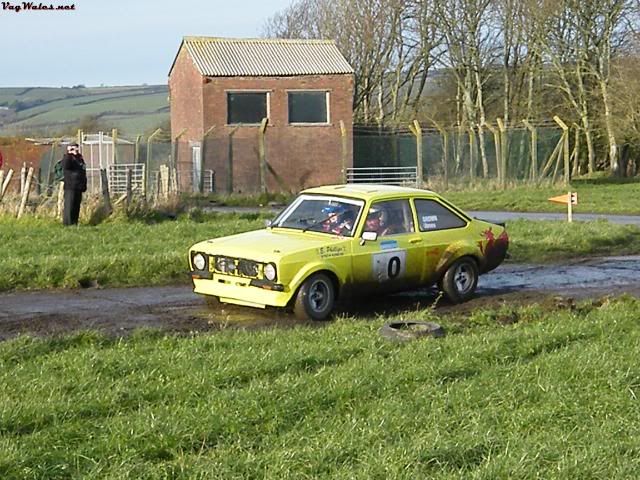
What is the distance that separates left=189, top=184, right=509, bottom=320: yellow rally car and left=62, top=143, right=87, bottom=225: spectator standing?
25.5 ft

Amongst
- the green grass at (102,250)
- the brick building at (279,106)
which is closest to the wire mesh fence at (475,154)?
the brick building at (279,106)

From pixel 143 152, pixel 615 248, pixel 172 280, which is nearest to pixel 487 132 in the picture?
pixel 143 152

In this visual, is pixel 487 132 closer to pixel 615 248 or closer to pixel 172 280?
pixel 615 248

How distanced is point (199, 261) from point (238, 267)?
26.3 inches

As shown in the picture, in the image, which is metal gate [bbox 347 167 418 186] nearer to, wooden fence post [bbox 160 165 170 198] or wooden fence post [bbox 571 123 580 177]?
wooden fence post [bbox 571 123 580 177]

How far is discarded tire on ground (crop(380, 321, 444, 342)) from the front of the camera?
9.73m

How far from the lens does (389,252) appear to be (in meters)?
12.5

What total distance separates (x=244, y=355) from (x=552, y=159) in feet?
103

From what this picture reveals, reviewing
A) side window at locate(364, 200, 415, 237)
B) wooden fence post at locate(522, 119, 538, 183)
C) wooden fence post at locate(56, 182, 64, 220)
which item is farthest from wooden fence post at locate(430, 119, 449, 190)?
side window at locate(364, 200, 415, 237)

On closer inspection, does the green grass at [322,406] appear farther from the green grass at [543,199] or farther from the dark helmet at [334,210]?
the green grass at [543,199]

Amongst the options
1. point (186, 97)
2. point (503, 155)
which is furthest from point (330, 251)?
point (186, 97)

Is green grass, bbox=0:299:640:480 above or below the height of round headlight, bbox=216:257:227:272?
below

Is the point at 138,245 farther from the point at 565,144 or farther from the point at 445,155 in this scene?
the point at 445,155

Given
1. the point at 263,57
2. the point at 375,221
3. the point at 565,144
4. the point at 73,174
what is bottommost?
the point at 375,221
